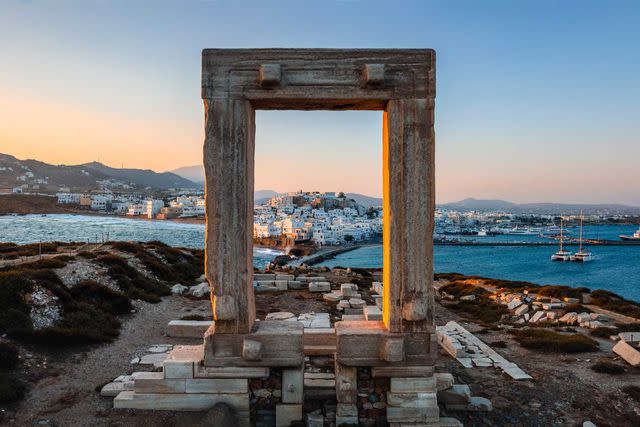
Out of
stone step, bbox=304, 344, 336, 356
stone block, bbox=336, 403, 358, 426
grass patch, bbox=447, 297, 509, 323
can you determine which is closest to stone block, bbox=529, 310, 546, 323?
grass patch, bbox=447, 297, 509, 323

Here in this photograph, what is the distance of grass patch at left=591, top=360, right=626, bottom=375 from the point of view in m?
8.54

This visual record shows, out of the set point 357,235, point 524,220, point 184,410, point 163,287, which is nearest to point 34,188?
point 357,235

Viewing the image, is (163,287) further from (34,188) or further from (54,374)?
(34,188)

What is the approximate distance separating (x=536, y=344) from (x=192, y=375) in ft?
29.7

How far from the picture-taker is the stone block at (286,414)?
19.8 ft

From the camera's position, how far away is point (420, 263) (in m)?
5.93

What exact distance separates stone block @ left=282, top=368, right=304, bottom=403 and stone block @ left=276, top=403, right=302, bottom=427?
82mm

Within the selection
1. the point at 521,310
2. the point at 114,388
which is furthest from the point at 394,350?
the point at 521,310

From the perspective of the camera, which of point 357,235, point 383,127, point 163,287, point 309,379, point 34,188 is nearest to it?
point 383,127

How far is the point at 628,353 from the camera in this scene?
9227 mm

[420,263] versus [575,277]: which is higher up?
[420,263]

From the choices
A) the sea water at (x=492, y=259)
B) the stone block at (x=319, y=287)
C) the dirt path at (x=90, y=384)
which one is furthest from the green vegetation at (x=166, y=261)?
the sea water at (x=492, y=259)

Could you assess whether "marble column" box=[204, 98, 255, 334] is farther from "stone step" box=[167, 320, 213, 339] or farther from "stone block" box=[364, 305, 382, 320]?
"stone step" box=[167, 320, 213, 339]

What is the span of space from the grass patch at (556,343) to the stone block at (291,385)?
7545 mm
